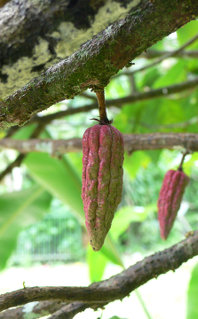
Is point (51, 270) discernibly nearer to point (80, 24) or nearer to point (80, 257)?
point (80, 257)

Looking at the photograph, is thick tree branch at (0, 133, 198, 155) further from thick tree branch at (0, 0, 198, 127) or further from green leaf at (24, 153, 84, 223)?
thick tree branch at (0, 0, 198, 127)

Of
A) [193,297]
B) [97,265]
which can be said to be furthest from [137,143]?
[97,265]

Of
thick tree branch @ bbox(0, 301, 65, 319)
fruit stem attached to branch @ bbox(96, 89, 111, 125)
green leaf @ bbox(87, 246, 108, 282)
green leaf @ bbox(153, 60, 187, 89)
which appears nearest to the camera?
fruit stem attached to branch @ bbox(96, 89, 111, 125)

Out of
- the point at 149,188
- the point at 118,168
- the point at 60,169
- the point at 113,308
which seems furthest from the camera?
the point at 149,188

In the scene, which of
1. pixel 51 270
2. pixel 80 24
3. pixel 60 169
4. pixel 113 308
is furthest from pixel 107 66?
pixel 51 270

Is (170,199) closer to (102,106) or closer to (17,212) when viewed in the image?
(102,106)

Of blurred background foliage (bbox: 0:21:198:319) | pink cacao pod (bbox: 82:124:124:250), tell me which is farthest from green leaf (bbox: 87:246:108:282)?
pink cacao pod (bbox: 82:124:124:250)

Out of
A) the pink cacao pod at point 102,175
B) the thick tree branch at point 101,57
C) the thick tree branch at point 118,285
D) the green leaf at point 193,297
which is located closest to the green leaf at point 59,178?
the green leaf at point 193,297
